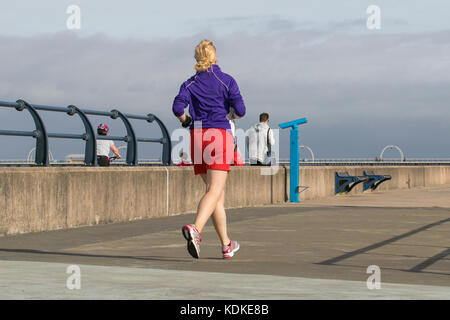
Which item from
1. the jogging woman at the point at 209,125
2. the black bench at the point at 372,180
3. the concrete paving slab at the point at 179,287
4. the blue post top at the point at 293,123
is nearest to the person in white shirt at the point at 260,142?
the blue post top at the point at 293,123

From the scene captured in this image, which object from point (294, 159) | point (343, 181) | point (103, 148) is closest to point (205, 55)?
point (103, 148)

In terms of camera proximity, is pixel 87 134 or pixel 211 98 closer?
pixel 211 98

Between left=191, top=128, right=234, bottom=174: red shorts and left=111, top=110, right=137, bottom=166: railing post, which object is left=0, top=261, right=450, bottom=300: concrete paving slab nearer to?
left=191, top=128, right=234, bottom=174: red shorts

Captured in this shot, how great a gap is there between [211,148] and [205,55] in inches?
32.4

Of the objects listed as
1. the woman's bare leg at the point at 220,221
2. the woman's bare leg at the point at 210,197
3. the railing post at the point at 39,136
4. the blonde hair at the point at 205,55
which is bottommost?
the woman's bare leg at the point at 220,221

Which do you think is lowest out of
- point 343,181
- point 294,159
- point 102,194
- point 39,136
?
point 102,194

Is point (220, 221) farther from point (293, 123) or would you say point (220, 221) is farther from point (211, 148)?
point (293, 123)

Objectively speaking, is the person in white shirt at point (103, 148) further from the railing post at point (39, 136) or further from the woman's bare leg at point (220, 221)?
the woman's bare leg at point (220, 221)

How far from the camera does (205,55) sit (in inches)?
287

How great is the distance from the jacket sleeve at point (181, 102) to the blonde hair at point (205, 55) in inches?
9.0

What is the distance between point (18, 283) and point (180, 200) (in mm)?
7840

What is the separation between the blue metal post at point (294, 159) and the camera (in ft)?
55.0

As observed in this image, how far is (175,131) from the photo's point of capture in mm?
14383
